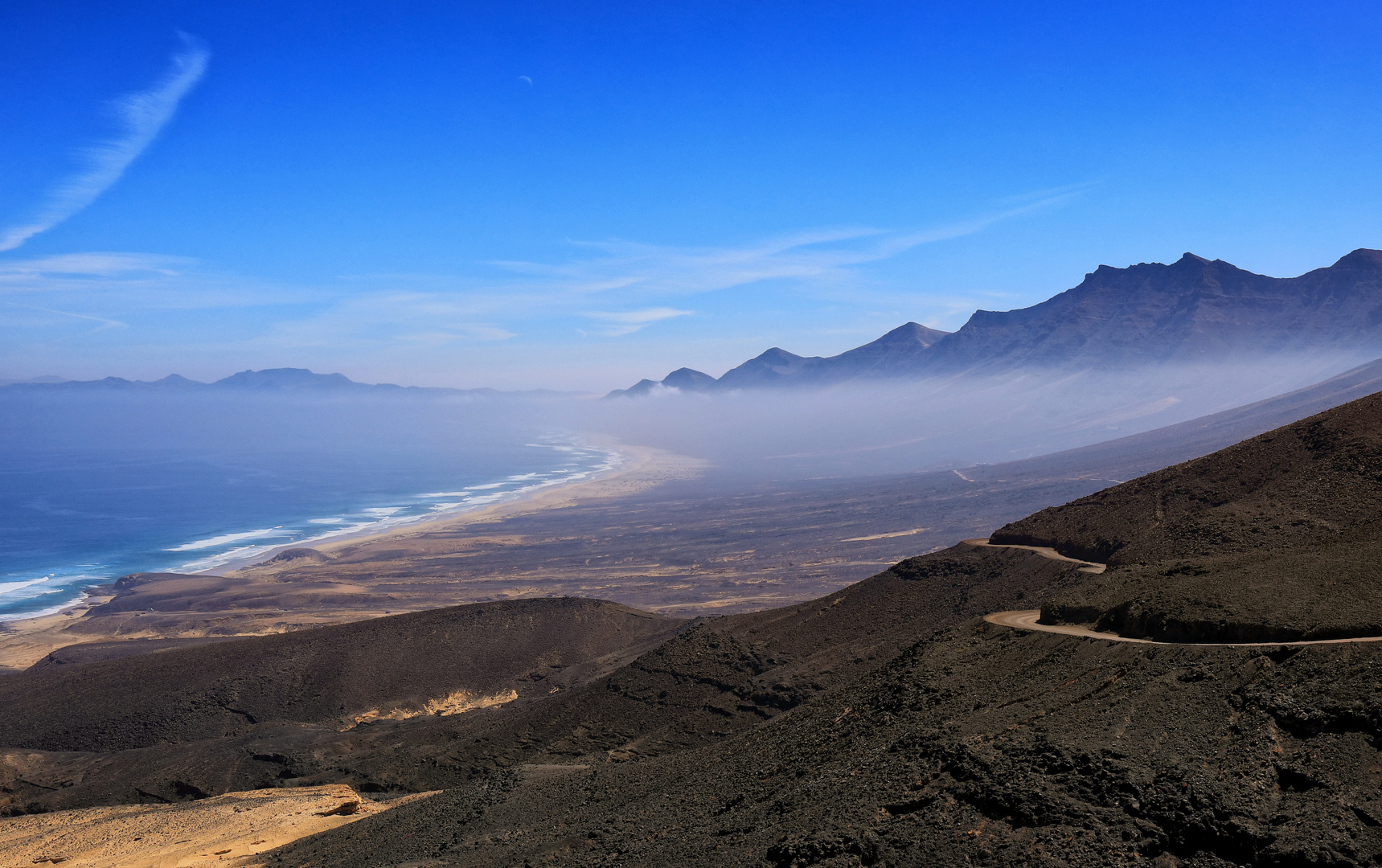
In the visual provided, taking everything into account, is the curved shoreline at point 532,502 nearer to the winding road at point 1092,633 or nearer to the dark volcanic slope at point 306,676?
the dark volcanic slope at point 306,676

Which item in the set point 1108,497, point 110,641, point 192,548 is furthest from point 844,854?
point 192,548

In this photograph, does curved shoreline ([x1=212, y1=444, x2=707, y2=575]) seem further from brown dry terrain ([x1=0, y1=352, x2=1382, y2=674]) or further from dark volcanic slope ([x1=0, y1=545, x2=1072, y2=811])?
dark volcanic slope ([x1=0, y1=545, x2=1072, y2=811])

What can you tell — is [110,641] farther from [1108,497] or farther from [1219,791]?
[1219,791]

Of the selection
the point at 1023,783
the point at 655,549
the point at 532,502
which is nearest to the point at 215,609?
the point at 655,549

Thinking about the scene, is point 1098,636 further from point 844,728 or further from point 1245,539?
point 1245,539

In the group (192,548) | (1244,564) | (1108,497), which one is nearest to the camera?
(1244,564)

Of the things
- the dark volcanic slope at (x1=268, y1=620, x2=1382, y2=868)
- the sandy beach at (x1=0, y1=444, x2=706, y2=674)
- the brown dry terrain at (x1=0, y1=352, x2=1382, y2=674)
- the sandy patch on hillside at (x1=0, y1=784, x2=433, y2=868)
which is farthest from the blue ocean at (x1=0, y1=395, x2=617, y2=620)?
the dark volcanic slope at (x1=268, y1=620, x2=1382, y2=868)
